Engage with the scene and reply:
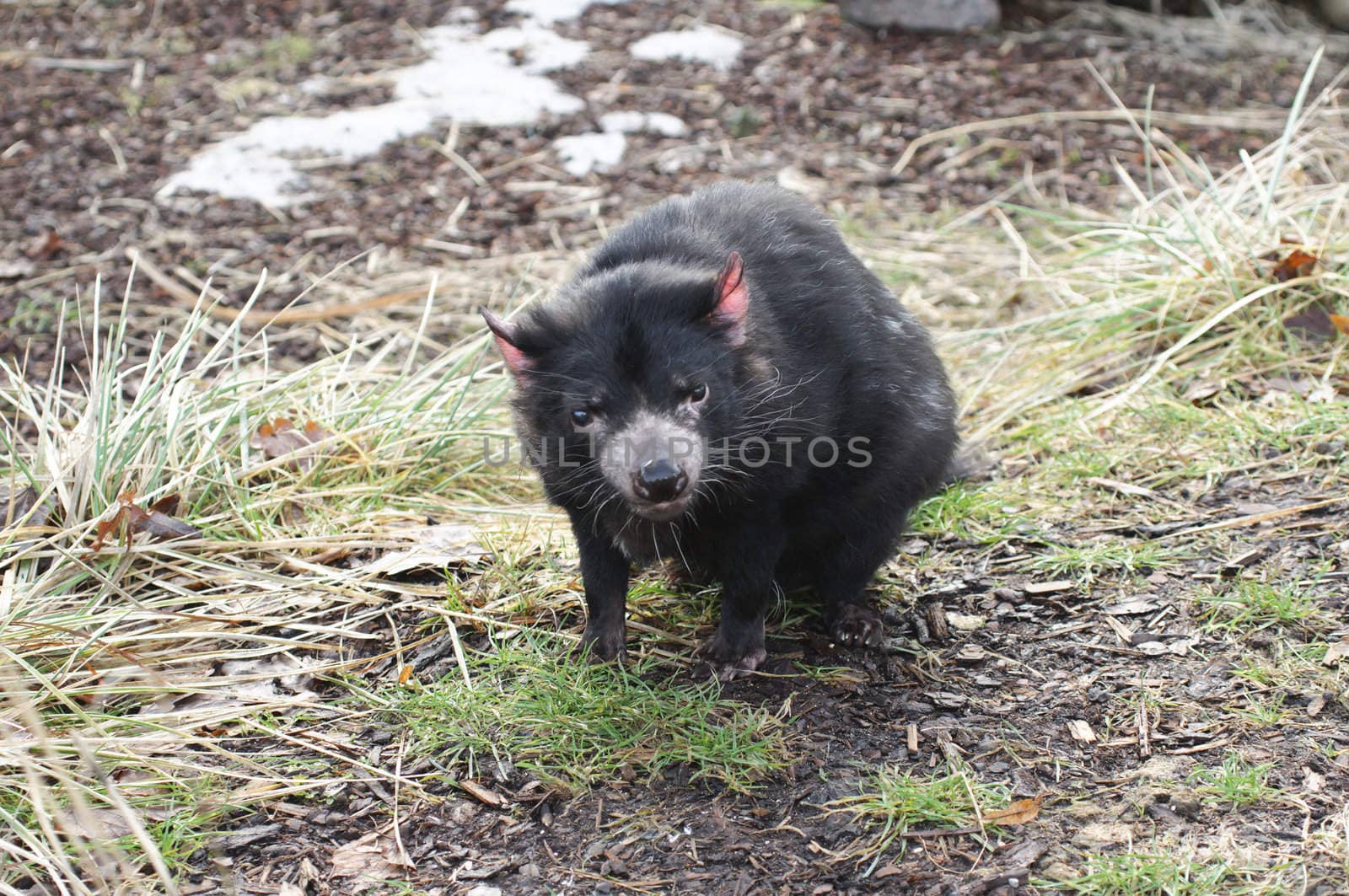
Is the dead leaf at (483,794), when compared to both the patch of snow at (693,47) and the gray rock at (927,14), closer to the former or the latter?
the patch of snow at (693,47)

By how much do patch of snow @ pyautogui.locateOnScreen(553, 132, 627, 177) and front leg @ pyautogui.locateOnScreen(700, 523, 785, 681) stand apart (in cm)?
Answer: 381

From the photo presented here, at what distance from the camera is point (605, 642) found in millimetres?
3129

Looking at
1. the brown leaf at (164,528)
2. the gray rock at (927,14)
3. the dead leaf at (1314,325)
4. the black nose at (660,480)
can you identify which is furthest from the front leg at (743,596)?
the gray rock at (927,14)

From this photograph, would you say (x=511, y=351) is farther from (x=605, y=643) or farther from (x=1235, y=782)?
(x=1235, y=782)

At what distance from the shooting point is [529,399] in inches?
114

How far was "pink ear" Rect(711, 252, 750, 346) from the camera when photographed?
2680 millimetres

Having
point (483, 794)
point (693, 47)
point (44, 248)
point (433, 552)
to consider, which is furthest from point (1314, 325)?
point (44, 248)

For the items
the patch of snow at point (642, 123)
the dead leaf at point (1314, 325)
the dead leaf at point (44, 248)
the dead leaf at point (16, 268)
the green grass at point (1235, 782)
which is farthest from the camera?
the patch of snow at point (642, 123)

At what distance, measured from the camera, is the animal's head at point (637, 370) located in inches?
105

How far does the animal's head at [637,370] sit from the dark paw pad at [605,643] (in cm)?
45

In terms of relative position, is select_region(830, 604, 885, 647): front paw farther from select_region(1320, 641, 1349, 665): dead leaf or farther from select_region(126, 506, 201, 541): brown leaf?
select_region(126, 506, 201, 541): brown leaf

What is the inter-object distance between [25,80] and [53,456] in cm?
434

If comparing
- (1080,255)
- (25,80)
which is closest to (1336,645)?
(1080,255)

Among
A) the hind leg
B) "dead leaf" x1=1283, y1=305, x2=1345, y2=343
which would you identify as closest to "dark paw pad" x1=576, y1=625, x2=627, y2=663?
the hind leg
